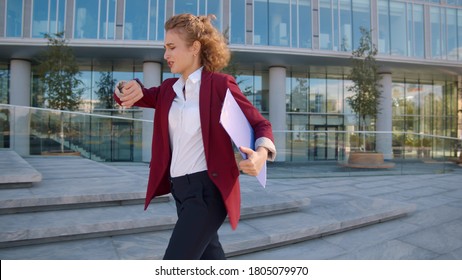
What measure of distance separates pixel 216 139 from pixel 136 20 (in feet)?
61.9

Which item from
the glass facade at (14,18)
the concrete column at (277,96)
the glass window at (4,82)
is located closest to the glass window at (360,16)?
the concrete column at (277,96)

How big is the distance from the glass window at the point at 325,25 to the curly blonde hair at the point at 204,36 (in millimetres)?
19352

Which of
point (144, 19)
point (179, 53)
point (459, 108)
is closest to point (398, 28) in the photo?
point (459, 108)

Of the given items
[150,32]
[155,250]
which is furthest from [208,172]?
[150,32]

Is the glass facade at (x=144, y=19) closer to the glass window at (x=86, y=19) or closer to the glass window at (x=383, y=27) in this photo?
the glass window at (x=86, y=19)

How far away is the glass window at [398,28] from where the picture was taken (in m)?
21.3

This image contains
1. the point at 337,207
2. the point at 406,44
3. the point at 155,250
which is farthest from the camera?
the point at 406,44

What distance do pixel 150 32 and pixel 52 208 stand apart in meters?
16.5

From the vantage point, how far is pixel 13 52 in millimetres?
18797

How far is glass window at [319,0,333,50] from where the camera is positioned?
65.7 feet

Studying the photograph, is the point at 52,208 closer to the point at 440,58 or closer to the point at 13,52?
the point at 13,52

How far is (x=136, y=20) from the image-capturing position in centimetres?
1861

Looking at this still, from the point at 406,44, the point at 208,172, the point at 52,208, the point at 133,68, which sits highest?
the point at 406,44

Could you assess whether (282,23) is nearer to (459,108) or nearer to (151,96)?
(459,108)
